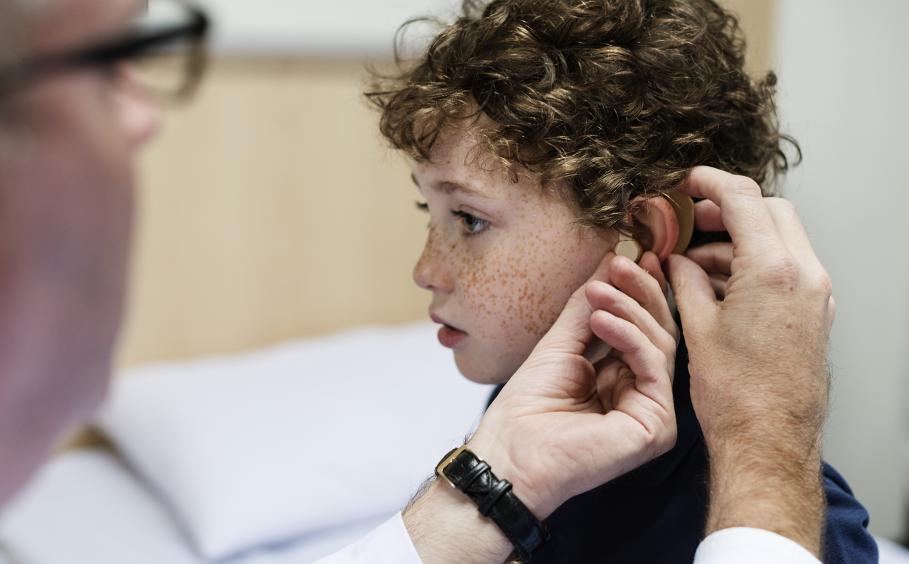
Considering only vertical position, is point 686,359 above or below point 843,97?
below

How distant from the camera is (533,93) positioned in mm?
1170

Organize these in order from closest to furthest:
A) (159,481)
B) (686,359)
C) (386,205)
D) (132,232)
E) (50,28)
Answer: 1. (50,28)
2. (132,232)
3. (686,359)
4. (159,481)
5. (386,205)

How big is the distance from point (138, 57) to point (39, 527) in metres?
1.67

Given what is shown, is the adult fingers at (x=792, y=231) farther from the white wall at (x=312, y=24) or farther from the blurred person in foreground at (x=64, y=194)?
the white wall at (x=312, y=24)

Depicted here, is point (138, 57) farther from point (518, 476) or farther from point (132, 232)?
point (518, 476)

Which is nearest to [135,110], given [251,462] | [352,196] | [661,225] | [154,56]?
[154,56]

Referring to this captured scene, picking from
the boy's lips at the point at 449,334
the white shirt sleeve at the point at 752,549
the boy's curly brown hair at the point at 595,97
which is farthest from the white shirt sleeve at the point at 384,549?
the boy's curly brown hair at the point at 595,97

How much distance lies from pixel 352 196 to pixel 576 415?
1.56 meters

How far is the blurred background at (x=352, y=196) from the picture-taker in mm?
2393

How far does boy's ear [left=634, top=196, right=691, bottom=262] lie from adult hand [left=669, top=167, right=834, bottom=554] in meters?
0.08

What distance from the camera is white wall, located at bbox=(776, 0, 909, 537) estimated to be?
106 inches

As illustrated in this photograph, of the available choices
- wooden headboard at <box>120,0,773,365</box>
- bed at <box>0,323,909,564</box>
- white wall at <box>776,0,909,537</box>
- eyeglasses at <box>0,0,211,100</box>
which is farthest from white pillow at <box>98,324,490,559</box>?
eyeglasses at <box>0,0,211,100</box>

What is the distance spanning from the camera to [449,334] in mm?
1303

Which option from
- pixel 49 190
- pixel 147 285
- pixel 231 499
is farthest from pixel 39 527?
pixel 49 190
